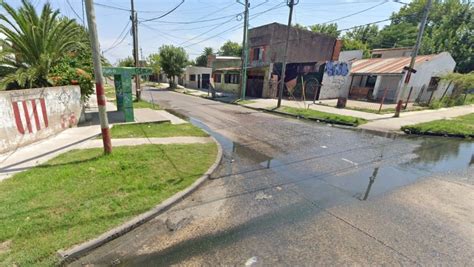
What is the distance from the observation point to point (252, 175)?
19.1ft

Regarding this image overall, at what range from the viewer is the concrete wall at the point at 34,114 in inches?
244

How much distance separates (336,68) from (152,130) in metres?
20.1

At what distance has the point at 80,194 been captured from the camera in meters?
4.34

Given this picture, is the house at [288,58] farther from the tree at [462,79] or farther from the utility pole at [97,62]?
the utility pole at [97,62]

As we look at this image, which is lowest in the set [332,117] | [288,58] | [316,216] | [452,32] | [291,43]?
[316,216]

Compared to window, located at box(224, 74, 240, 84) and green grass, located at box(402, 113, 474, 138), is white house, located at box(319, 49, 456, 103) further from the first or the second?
window, located at box(224, 74, 240, 84)

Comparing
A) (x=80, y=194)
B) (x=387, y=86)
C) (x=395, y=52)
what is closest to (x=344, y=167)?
(x=80, y=194)

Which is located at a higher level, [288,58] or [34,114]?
[288,58]

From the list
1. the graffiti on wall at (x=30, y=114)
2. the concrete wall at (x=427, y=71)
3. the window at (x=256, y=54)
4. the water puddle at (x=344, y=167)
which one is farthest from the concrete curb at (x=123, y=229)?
the window at (x=256, y=54)

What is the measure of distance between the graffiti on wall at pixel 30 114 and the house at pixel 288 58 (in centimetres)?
1856

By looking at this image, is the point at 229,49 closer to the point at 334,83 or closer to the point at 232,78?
the point at 232,78

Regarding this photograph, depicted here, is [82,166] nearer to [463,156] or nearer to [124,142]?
[124,142]

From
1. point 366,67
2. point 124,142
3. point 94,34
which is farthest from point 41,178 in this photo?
point 366,67

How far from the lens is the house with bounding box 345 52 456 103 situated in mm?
21422
